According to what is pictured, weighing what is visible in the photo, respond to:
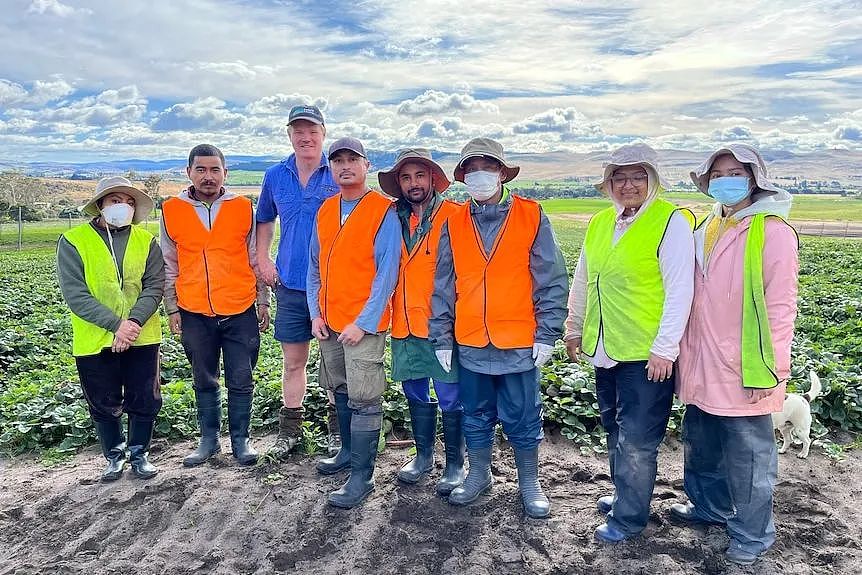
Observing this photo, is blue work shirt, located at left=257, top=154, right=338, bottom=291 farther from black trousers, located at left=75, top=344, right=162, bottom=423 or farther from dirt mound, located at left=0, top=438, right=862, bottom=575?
dirt mound, located at left=0, top=438, right=862, bottom=575

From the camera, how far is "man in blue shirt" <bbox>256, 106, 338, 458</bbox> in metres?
4.87

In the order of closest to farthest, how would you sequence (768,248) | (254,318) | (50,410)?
(768,248)
(254,318)
(50,410)

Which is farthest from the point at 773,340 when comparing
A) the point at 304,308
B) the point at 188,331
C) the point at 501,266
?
the point at 188,331

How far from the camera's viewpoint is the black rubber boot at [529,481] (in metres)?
4.34

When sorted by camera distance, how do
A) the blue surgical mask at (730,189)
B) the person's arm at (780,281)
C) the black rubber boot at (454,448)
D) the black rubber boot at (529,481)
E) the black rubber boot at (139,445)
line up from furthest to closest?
the black rubber boot at (139,445)
the black rubber boot at (454,448)
the black rubber boot at (529,481)
the blue surgical mask at (730,189)
the person's arm at (780,281)

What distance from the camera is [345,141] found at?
442 centimetres

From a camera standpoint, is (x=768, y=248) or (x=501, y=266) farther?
(x=501, y=266)

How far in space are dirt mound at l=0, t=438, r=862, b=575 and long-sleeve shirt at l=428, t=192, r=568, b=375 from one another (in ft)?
3.58

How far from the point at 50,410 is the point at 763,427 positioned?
6192 millimetres

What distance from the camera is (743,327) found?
3539mm

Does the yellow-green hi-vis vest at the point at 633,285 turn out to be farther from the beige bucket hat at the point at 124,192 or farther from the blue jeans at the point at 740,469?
the beige bucket hat at the point at 124,192

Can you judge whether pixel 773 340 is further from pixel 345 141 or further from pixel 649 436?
pixel 345 141

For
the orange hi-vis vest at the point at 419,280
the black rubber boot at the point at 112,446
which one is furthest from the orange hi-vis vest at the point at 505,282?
the black rubber boot at the point at 112,446

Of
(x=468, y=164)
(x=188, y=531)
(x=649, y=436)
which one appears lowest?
(x=188, y=531)
